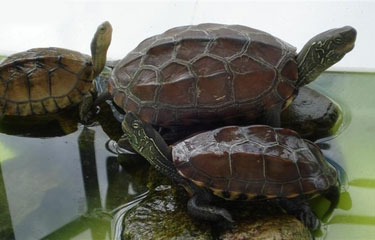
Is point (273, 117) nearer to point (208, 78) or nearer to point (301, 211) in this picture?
point (208, 78)

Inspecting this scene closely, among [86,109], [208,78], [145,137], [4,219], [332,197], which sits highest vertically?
[208,78]

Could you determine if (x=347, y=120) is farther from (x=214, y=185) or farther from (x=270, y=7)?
(x=270, y=7)

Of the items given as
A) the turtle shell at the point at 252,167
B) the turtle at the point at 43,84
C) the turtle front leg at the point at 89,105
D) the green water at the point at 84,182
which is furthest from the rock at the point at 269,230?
the turtle at the point at 43,84

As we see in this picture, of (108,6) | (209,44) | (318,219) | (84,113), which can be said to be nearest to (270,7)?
(108,6)

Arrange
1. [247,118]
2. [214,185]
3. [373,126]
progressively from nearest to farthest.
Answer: [214,185] < [247,118] < [373,126]

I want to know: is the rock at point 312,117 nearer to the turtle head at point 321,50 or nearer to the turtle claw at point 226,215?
the turtle head at point 321,50

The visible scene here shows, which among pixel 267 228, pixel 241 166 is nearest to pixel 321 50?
pixel 241 166
